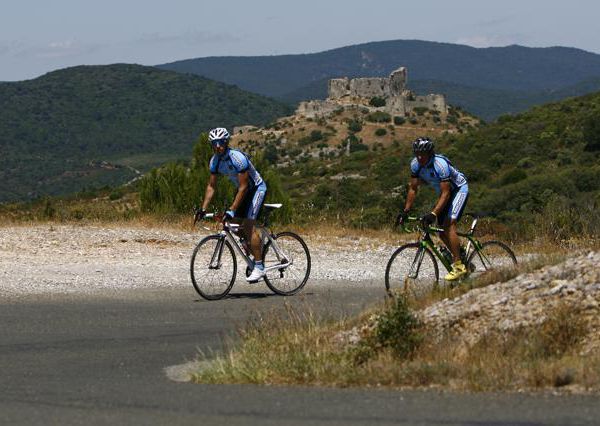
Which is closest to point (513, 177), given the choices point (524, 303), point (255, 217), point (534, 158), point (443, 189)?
point (534, 158)

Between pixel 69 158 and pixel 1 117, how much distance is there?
29.2m

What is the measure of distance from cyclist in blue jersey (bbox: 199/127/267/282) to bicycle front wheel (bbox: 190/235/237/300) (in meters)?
0.28

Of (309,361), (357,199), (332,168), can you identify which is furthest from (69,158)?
(309,361)

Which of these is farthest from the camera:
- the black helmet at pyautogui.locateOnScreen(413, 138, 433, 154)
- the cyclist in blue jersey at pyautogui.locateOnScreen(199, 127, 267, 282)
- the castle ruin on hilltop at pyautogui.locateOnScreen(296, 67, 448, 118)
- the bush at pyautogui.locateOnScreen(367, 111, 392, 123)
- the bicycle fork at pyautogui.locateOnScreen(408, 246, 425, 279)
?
the castle ruin on hilltop at pyautogui.locateOnScreen(296, 67, 448, 118)

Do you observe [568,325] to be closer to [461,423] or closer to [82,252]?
[461,423]

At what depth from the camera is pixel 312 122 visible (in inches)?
5822

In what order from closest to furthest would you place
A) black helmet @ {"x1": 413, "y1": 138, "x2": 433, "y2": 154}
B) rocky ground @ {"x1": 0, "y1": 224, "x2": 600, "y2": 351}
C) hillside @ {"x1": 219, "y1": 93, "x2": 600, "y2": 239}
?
rocky ground @ {"x1": 0, "y1": 224, "x2": 600, "y2": 351}
black helmet @ {"x1": 413, "y1": 138, "x2": 433, "y2": 154}
hillside @ {"x1": 219, "y1": 93, "x2": 600, "y2": 239}

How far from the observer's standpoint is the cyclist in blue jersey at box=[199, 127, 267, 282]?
45.2 feet

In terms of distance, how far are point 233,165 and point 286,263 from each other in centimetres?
149

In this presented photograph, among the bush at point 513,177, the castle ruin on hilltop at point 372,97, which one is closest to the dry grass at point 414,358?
the bush at point 513,177

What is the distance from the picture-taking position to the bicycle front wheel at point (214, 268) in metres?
14.0

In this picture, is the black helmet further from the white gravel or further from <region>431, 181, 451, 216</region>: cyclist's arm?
the white gravel

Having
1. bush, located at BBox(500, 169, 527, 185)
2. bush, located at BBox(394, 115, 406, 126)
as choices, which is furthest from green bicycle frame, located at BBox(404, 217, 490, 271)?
bush, located at BBox(394, 115, 406, 126)

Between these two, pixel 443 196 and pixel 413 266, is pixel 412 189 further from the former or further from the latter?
pixel 413 266
